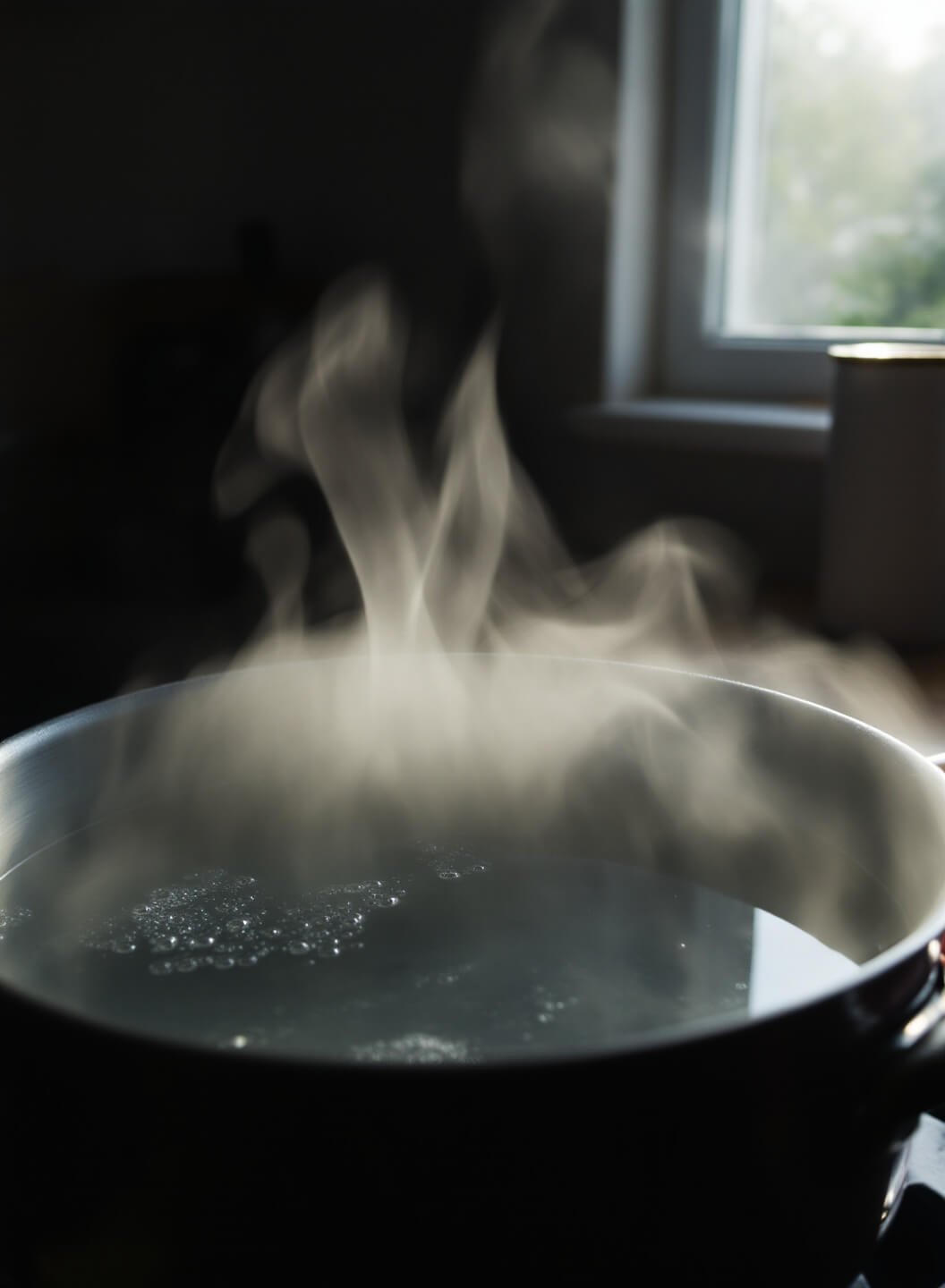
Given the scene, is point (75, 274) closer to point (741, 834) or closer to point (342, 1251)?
point (741, 834)

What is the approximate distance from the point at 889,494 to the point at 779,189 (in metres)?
0.65

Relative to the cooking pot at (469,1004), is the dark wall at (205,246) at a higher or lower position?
higher

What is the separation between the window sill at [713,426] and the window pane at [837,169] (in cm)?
17

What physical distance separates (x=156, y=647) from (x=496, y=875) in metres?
0.85

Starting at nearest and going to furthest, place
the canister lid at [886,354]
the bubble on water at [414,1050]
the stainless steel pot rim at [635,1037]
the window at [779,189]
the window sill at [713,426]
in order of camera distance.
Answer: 1. the stainless steel pot rim at [635,1037]
2. the bubble on water at [414,1050]
3. the canister lid at [886,354]
4. the window sill at [713,426]
5. the window at [779,189]

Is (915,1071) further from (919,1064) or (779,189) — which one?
(779,189)

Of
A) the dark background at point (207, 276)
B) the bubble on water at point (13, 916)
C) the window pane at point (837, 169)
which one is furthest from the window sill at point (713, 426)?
the bubble on water at point (13, 916)

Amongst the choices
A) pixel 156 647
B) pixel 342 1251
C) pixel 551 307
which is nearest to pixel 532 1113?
pixel 342 1251

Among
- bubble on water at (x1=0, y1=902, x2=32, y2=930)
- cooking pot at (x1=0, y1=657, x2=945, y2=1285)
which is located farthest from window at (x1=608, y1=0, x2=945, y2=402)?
bubble on water at (x1=0, y1=902, x2=32, y2=930)

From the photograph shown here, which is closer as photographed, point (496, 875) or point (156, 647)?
point (496, 875)

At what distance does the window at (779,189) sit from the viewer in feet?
4.18

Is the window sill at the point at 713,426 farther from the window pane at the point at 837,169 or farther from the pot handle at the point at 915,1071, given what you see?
the pot handle at the point at 915,1071

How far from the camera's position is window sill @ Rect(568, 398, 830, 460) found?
117cm

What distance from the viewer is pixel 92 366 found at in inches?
75.4
